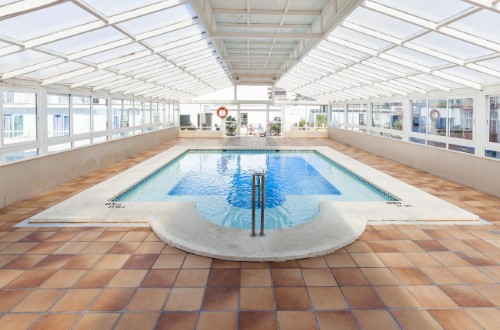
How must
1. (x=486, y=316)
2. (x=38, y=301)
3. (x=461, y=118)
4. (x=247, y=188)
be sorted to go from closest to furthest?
(x=486, y=316)
(x=38, y=301)
(x=247, y=188)
(x=461, y=118)

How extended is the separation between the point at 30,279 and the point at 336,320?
2.83 m

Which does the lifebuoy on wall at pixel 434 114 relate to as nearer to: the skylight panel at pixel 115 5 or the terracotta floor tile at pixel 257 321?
the skylight panel at pixel 115 5

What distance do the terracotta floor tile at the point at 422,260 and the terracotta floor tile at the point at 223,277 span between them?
192 cm

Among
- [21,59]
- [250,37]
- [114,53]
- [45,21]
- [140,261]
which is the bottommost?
[140,261]

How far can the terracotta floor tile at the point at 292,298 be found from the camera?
9.48 feet

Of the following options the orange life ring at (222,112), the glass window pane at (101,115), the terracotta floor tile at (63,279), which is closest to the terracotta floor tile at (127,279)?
the terracotta floor tile at (63,279)

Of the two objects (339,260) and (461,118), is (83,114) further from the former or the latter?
(461,118)

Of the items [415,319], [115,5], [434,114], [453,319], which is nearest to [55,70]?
[115,5]

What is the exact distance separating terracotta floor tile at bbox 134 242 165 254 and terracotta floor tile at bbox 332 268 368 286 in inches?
79.1

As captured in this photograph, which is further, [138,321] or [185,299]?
[185,299]

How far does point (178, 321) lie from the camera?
2674mm

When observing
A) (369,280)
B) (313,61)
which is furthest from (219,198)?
(313,61)

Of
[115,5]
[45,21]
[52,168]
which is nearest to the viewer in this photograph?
[45,21]

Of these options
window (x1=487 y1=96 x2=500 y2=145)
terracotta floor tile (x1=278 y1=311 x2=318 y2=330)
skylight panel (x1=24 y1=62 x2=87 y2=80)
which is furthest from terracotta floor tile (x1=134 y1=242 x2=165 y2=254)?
window (x1=487 y1=96 x2=500 y2=145)
